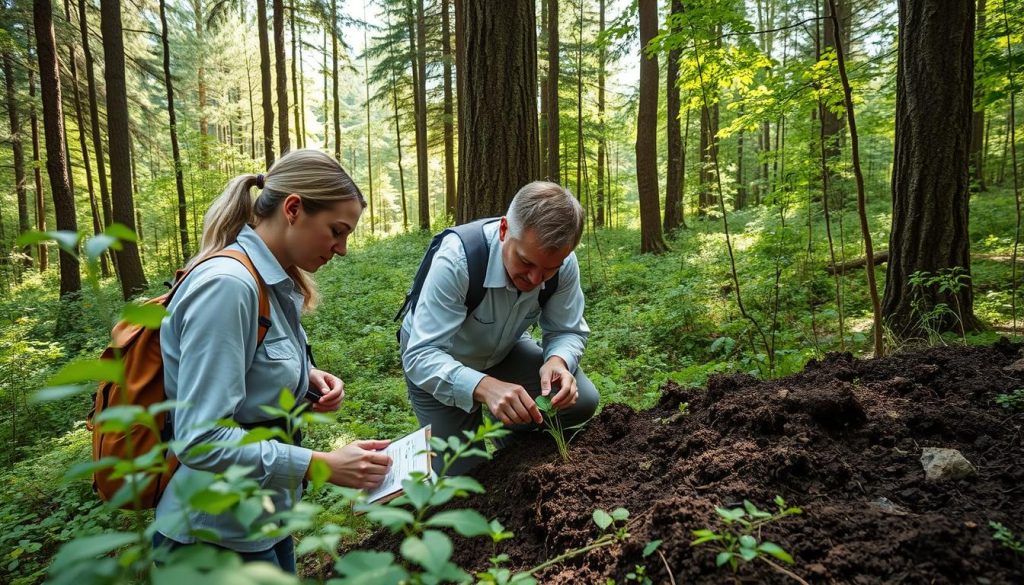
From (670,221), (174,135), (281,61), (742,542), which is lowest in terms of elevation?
(742,542)

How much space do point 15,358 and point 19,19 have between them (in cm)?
1171

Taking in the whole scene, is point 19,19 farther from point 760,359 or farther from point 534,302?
point 760,359

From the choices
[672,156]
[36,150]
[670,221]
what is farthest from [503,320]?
[36,150]

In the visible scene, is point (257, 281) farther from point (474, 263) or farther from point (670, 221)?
point (670, 221)

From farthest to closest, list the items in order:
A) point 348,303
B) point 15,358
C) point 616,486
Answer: point 348,303
point 15,358
point 616,486

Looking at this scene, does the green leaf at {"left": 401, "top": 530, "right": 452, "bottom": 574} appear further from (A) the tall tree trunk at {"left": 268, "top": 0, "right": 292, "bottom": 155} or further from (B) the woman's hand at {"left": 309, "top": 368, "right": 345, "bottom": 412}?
(A) the tall tree trunk at {"left": 268, "top": 0, "right": 292, "bottom": 155}

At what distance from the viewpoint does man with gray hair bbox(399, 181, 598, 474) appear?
231cm

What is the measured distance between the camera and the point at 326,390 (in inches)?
89.0

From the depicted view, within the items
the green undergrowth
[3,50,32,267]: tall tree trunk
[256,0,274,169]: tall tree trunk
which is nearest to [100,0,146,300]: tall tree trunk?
the green undergrowth

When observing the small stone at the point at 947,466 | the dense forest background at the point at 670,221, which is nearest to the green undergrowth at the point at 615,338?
the dense forest background at the point at 670,221

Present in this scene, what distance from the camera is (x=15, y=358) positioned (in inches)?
230

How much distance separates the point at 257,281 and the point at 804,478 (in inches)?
79.6

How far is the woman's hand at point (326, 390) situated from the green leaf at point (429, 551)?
1.59 m

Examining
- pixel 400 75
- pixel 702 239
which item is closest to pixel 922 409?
pixel 702 239
